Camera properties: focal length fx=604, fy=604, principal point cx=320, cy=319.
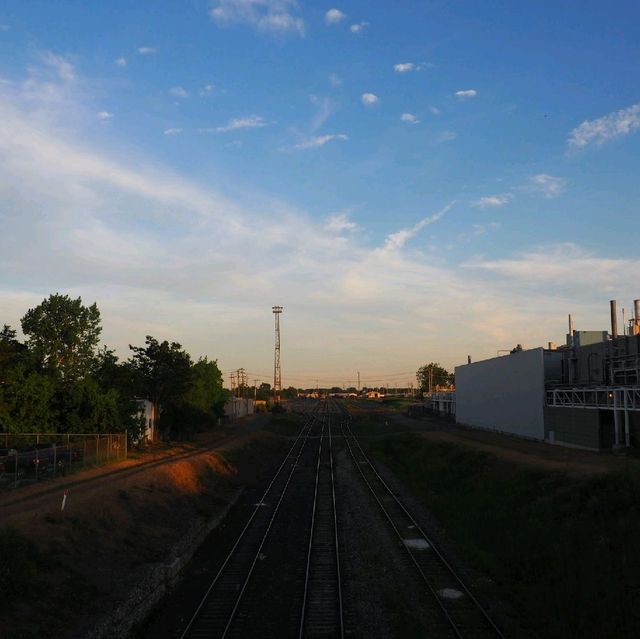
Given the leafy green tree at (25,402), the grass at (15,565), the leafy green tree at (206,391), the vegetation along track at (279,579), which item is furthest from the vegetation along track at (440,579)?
the leafy green tree at (206,391)

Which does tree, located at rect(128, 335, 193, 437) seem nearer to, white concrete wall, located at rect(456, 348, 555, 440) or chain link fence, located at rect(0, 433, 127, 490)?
chain link fence, located at rect(0, 433, 127, 490)

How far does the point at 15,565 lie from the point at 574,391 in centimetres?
4322

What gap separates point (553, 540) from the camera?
22.0 metres

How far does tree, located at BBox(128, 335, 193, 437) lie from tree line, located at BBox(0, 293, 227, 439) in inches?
4.3

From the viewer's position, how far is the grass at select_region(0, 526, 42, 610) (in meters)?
15.1

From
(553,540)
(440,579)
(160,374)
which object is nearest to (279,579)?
(440,579)

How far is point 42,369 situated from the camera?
55.1 m

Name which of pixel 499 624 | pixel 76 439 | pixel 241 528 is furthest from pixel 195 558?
pixel 76 439

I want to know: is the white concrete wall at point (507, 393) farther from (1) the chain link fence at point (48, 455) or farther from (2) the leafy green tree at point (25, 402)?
(2) the leafy green tree at point (25, 402)

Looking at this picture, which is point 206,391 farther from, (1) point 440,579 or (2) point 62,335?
(1) point 440,579

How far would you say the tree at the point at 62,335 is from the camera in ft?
186

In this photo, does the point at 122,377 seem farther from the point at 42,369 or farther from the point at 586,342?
the point at 586,342

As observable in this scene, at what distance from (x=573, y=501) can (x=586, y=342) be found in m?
32.0

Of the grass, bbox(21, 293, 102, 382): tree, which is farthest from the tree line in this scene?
the grass
